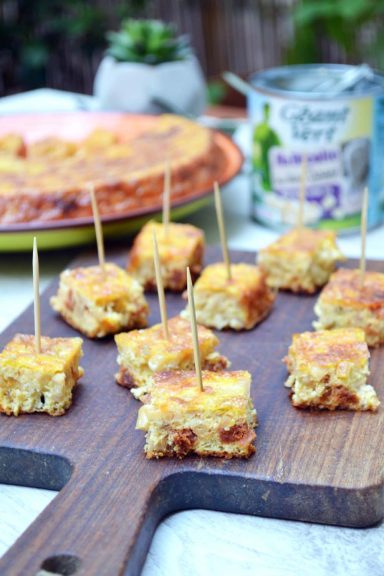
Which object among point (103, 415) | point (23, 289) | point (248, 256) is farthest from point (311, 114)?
point (103, 415)

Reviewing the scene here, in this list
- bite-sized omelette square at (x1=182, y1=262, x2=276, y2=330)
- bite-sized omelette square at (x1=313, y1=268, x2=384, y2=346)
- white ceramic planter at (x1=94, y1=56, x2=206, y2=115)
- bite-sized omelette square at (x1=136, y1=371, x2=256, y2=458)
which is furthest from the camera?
white ceramic planter at (x1=94, y1=56, x2=206, y2=115)

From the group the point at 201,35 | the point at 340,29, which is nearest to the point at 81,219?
the point at 340,29

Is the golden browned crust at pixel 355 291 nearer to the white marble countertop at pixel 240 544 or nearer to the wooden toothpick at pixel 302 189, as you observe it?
the wooden toothpick at pixel 302 189

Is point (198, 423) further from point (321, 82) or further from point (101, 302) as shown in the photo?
point (321, 82)

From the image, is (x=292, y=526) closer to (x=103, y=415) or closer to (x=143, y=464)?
(x=143, y=464)

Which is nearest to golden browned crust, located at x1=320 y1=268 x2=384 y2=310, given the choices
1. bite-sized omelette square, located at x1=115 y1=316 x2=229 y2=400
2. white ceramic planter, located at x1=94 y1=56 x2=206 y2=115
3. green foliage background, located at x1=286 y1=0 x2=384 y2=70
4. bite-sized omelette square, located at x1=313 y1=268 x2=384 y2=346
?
bite-sized omelette square, located at x1=313 y1=268 x2=384 y2=346

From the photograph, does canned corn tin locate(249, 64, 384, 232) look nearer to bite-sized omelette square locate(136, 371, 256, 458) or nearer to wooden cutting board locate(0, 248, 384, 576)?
wooden cutting board locate(0, 248, 384, 576)

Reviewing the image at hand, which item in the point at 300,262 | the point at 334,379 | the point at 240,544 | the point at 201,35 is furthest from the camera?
the point at 201,35
